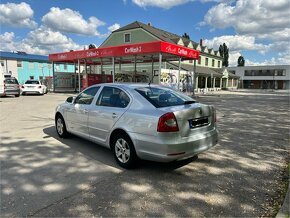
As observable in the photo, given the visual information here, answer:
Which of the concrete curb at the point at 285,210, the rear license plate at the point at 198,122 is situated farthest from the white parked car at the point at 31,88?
the concrete curb at the point at 285,210

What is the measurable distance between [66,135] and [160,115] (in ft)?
12.2

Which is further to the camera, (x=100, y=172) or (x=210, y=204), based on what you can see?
(x=100, y=172)

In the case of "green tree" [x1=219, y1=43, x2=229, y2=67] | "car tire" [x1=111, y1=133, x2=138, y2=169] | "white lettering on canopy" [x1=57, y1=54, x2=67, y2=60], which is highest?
"green tree" [x1=219, y1=43, x2=229, y2=67]

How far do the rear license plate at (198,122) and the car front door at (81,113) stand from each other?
8.19 feet

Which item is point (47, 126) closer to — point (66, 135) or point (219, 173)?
point (66, 135)

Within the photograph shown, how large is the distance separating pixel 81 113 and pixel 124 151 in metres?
1.79

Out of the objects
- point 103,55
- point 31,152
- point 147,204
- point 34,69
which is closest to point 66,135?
point 31,152

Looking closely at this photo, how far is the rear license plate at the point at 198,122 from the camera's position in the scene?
Answer: 4.45 meters

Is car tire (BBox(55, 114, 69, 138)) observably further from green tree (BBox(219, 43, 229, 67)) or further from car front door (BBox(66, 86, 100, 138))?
green tree (BBox(219, 43, 229, 67))

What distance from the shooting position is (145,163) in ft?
16.8

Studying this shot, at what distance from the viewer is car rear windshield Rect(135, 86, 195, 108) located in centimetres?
473

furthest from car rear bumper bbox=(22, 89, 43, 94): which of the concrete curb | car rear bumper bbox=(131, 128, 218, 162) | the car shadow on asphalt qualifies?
the concrete curb

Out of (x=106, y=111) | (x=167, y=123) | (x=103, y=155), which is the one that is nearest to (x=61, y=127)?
(x=103, y=155)

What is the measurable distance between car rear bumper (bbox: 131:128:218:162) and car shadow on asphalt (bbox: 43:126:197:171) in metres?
0.51
